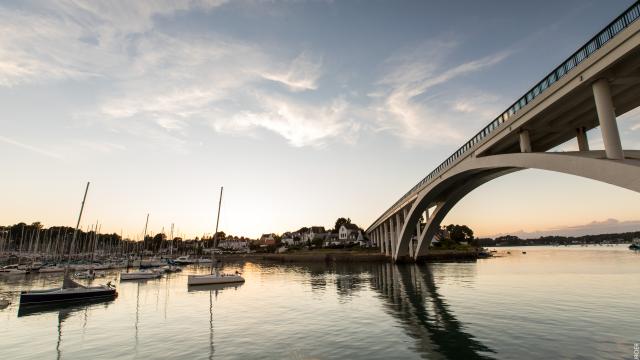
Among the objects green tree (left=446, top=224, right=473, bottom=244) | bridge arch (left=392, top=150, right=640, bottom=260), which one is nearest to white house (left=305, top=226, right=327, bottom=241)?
green tree (left=446, top=224, right=473, bottom=244)

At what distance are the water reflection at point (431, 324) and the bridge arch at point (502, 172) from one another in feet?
36.2

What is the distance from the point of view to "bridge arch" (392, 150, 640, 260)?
16.9 meters

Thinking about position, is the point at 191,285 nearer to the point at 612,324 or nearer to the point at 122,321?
the point at 122,321

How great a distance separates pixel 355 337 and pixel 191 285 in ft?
99.5

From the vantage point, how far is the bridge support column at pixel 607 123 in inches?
699

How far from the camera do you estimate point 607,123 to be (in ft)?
59.2

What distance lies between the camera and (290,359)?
44.8 ft

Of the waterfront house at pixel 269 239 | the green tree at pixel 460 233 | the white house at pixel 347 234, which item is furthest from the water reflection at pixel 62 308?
the waterfront house at pixel 269 239

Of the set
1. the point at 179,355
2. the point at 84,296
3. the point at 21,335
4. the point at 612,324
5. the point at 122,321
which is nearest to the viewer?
the point at 179,355

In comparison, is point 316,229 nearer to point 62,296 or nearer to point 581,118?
point 62,296

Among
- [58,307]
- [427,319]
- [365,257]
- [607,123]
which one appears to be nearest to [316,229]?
[365,257]

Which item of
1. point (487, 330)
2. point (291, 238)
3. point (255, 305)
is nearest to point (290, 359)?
point (487, 330)

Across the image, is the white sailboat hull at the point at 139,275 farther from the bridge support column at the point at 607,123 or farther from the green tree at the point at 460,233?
the green tree at the point at 460,233

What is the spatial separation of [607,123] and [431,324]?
14.9 m
